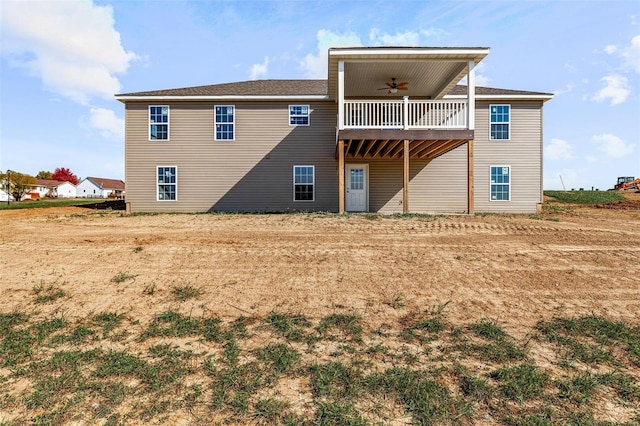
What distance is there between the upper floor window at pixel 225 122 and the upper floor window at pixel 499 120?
1185cm

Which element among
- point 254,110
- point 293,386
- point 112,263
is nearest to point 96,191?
point 254,110

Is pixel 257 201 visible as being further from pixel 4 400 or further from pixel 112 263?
pixel 4 400

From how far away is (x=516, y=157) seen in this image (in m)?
→ 15.4

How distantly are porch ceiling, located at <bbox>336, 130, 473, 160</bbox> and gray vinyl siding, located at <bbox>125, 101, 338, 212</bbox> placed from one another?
2.08 metres

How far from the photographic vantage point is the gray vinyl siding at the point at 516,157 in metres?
15.3

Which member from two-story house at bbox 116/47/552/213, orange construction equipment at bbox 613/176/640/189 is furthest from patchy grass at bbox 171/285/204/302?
orange construction equipment at bbox 613/176/640/189

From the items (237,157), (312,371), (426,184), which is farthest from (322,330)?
(426,184)

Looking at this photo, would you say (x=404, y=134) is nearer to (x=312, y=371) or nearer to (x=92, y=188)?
(x=312, y=371)

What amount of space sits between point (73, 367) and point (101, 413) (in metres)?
0.97

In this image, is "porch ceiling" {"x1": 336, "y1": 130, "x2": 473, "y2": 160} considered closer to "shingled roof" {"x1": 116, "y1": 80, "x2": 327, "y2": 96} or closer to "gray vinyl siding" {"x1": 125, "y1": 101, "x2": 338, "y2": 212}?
"gray vinyl siding" {"x1": 125, "y1": 101, "x2": 338, "y2": 212}

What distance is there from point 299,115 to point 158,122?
648 cm

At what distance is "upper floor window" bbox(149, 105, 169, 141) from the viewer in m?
15.3

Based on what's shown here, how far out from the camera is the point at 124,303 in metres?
5.02

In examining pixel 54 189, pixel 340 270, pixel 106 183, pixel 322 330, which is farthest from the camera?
pixel 106 183
